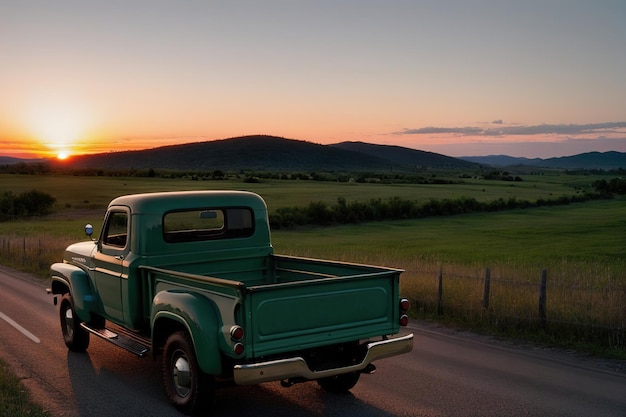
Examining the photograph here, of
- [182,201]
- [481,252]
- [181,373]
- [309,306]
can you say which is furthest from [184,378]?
[481,252]

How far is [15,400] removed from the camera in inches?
287

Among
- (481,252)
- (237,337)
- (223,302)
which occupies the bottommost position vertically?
(481,252)

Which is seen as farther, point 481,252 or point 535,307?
point 481,252

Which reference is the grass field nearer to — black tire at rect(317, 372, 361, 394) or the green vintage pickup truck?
black tire at rect(317, 372, 361, 394)

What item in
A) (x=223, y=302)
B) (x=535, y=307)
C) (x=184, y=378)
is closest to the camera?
(x=223, y=302)

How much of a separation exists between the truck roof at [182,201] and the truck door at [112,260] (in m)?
0.21

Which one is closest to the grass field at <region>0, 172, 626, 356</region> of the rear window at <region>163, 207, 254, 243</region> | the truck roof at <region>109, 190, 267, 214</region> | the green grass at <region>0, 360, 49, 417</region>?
the rear window at <region>163, 207, 254, 243</region>

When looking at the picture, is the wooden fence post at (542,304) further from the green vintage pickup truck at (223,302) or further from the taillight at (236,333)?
the taillight at (236,333)

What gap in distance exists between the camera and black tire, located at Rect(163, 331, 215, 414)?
6.77 m

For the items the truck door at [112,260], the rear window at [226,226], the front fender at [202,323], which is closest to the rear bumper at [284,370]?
the front fender at [202,323]

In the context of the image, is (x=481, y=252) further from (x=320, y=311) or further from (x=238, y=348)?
(x=238, y=348)

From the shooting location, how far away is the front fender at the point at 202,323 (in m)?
6.49

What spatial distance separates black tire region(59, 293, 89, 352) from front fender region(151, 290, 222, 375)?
134 inches

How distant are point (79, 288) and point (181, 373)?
299 cm
